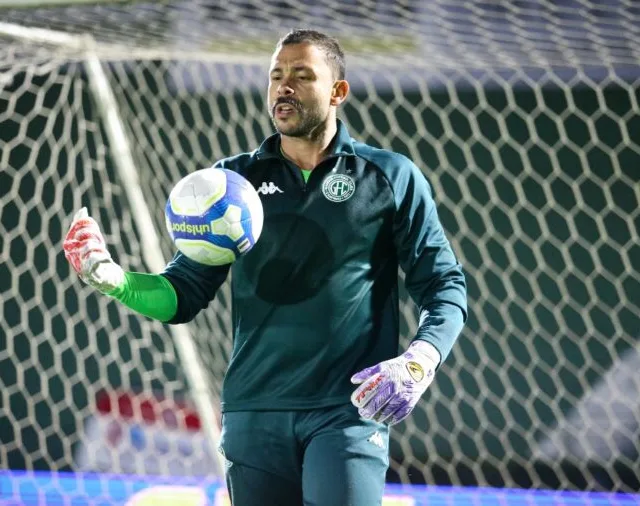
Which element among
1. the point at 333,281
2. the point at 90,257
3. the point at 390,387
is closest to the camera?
the point at 390,387

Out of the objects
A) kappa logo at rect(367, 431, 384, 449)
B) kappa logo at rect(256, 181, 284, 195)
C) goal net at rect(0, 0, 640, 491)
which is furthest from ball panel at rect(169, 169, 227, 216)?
goal net at rect(0, 0, 640, 491)

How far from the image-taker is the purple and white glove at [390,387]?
1743mm

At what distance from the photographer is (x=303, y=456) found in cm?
191

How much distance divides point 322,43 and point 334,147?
0.24 metres

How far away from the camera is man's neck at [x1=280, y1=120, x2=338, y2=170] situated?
2.08m

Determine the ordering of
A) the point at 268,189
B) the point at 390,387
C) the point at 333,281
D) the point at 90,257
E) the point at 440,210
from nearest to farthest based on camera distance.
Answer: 1. the point at 390,387
2. the point at 90,257
3. the point at 333,281
4. the point at 268,189
5. the point at 440,210

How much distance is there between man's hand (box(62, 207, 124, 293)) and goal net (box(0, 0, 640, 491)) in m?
2.14

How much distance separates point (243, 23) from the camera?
171 inches

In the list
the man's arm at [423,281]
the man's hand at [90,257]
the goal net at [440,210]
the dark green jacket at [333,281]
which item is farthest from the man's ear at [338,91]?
the goal net at [440,210]

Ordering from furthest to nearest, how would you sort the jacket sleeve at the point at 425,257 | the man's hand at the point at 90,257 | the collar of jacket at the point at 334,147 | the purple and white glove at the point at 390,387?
the collar of jacket at the point at 334,147, the jacket sleeve at the point at 425,257, the man's hand at the point at 90,257, the purple and white glove at the point at 390,387

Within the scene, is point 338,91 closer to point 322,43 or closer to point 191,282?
point 322,43

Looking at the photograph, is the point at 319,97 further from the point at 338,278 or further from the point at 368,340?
the point at 368,340

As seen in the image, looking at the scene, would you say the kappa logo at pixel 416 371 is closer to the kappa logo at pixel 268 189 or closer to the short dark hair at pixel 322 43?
the kappa logo at pixel 268 189

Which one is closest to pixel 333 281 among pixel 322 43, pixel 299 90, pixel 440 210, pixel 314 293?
pixel 314 293
